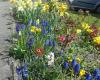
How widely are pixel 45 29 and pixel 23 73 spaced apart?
8.35 feet

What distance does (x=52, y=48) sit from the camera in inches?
265

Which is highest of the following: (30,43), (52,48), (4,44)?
(30,43)

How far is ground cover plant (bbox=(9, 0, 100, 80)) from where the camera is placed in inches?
217

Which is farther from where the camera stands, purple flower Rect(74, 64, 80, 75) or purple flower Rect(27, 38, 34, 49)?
purple flower Rect(27, 38, 34, 49)

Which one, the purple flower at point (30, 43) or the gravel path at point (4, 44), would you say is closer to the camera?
the gravel path at point (4, 44)

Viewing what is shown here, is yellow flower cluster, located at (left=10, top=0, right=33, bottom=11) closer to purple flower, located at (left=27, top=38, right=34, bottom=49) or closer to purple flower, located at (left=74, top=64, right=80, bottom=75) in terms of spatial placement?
purple flower, located at (left=27, top=38, right=34, bottom=49)

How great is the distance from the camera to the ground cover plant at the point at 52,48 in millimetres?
5508

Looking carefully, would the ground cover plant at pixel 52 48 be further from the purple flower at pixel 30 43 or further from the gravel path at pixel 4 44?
the gravel path at pixel 4 44

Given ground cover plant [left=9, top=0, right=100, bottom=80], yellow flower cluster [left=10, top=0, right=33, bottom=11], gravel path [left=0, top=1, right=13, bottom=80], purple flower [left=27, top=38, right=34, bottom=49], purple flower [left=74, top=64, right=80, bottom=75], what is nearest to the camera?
purple flower [left=74, top=64, right=80, bottom=75]

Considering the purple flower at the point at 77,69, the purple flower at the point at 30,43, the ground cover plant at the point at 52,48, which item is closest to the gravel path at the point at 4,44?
the ground cover plant at the point at 52,48

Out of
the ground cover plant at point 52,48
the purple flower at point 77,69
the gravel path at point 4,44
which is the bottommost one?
the gravel path at point 4,44

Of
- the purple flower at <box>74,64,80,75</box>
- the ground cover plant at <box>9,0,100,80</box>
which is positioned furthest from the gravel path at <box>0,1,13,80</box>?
the purple flower at <box>74,64,80,75</box>

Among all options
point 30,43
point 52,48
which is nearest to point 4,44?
point 30,43

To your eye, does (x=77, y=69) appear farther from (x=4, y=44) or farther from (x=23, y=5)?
(x=23, y=5)
